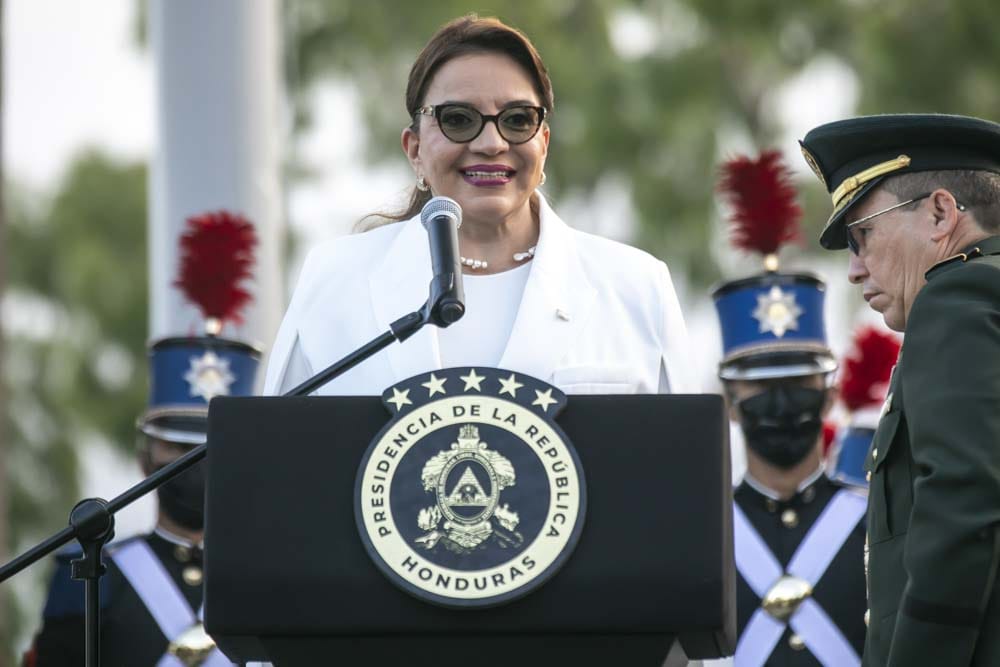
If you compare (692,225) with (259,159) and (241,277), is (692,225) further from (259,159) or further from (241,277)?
(241,277)

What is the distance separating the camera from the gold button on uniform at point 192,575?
558 cm

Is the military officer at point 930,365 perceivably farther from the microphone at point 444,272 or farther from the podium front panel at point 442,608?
the microphone at point 444,272

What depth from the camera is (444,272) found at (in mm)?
3195

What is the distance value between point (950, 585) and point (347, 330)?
4.28 feet

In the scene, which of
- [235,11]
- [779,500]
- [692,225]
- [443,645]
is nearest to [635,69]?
[692,225]

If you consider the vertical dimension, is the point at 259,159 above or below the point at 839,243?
above

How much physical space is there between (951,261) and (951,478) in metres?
0.45

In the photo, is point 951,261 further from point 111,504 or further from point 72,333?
point 72,333

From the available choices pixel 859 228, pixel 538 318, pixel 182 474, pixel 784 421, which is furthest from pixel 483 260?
pixel 784 421

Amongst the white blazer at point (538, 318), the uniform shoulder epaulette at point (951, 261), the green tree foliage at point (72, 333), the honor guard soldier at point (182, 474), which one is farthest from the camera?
the green tree foliage at point (72, 333)

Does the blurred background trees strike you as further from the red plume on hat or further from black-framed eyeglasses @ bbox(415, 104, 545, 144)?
black-framed eyeglasses @ bbox(415, 104, 545, 144)

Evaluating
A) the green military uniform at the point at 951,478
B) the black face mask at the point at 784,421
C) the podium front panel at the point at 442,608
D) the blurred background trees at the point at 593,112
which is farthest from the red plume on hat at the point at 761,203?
the blurred background trees at the point at 593,112

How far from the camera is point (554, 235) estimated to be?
3842 mm

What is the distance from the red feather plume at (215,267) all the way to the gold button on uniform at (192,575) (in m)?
0.79
